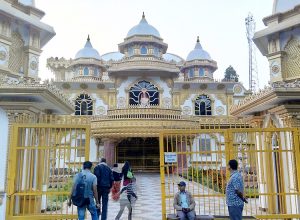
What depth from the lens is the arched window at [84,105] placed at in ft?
87.1

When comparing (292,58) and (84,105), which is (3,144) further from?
(84,105)

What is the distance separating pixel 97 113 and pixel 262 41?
61.3 ft

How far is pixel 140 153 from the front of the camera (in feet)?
81.7

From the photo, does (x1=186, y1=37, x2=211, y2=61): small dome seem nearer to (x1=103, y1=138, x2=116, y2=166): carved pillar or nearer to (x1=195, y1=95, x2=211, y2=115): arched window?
(x1=195, y1=95, x2=211, y2=115): arched window

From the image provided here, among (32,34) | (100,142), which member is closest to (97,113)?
(100,142)

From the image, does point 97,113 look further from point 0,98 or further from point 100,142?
point 0,98

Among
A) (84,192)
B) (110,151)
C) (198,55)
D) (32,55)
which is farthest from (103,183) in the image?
(198,55)

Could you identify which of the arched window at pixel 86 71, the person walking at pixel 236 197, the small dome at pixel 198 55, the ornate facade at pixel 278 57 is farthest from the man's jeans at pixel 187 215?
the small dome at pixel 198 55

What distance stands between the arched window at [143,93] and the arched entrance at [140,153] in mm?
3316

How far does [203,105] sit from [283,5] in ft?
59.2

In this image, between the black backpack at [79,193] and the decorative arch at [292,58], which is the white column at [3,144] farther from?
the decorative arch at [292,58]

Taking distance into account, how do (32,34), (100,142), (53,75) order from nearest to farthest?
(32,34) < (100,142) < (53,75)

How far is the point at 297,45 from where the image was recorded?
8867 millimetres

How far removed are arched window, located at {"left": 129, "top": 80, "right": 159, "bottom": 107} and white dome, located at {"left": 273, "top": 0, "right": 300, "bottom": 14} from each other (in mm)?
16986
